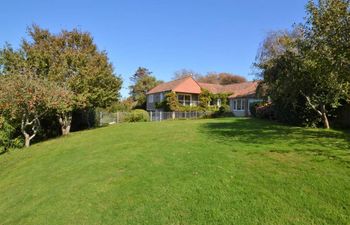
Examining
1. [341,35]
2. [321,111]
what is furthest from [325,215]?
[321,111]

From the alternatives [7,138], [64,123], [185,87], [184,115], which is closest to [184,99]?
[185,87]

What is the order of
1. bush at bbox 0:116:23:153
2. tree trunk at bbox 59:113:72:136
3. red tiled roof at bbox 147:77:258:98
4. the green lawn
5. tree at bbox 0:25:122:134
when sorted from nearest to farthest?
the green lawn < bush at bbox 0:116:23:153 < tree at bbox 0:25:122:134 < tree trunk at bbox 59:113:72:136 < red tiled roof at bbox 147:77:258:98

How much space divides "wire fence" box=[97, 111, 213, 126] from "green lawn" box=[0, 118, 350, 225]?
2178 centimetres

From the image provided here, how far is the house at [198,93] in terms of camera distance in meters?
35.2

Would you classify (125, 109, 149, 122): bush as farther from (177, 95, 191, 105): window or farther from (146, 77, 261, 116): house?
(177, 95, 191, 105): window

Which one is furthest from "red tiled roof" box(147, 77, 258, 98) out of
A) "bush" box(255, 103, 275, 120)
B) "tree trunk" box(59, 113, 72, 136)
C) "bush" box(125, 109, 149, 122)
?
"tree trunk" box(59, 113, 72, 136)

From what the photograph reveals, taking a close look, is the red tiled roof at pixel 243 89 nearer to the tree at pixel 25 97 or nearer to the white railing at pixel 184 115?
the white railing at pixel 184 115

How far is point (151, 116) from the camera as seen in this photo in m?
34.8

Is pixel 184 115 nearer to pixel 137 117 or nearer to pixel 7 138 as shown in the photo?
pixel 137 117

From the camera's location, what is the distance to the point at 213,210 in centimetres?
498

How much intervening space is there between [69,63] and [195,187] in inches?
767

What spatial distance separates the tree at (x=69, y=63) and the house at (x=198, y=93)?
16.3 meters

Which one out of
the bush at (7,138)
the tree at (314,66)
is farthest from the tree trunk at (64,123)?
the tree at (314,66)

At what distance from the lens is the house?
35219mm
